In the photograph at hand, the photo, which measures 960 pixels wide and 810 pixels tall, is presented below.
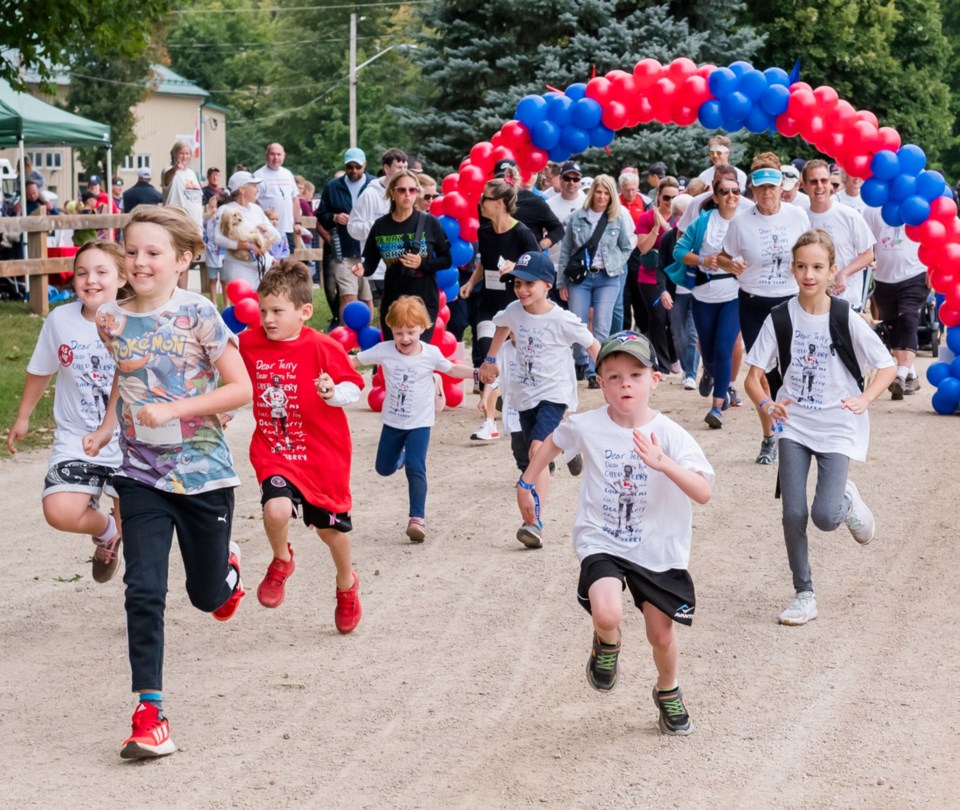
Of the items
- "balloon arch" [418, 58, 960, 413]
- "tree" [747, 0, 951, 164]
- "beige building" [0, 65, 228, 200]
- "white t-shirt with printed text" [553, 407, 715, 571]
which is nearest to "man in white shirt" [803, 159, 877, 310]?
"balloon arch" [418, 58, 960, 413]

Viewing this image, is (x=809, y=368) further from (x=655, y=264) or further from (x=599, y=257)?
(x=655, y=264)

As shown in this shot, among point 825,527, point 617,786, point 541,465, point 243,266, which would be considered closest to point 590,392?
point 243,266

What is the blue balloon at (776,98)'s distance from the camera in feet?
43.3

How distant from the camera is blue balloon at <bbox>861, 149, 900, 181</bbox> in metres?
12.9

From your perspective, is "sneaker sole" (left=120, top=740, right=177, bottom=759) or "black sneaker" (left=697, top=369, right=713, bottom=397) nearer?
"sneaker sole" (left=120, top=740, right=177, bottom=759)

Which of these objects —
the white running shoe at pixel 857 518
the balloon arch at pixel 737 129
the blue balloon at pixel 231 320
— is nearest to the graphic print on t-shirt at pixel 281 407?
the white running shoe at pixel 857 518

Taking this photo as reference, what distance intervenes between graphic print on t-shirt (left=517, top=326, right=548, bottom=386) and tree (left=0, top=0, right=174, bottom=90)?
9.59 metres

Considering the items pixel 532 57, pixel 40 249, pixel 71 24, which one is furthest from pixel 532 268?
pixel 532 57

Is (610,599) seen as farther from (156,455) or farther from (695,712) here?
(156,455)

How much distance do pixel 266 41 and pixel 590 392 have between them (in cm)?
8916

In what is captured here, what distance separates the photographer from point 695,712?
582 cm

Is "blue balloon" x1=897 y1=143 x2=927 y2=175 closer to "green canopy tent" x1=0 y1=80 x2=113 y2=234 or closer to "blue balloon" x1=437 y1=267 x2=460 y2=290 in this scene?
"blue balloon" x1=437 y1=267 x2=460 y2=290

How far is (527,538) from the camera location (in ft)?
27.9

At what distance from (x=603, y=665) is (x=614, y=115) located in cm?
944
